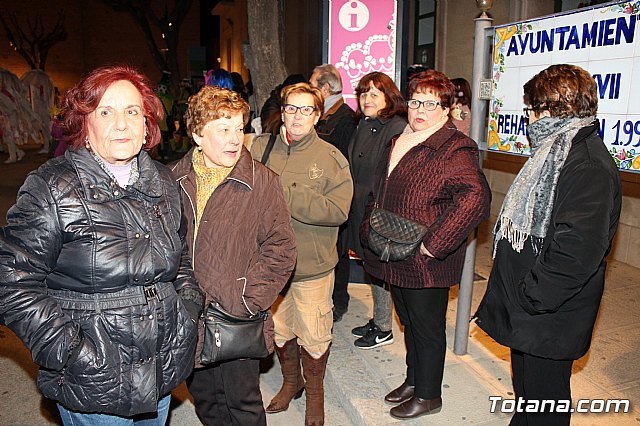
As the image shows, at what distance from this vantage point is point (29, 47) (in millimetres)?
28453

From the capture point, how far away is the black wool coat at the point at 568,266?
2.25m

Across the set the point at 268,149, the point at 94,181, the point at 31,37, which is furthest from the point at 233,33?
the point at 94,181

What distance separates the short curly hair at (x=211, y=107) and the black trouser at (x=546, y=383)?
70.8 inches

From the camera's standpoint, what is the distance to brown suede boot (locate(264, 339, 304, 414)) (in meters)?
3.44

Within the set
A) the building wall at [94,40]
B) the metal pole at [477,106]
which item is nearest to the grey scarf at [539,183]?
the metal pole at [477,106]

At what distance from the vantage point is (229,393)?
268cm

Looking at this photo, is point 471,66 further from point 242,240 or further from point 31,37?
point 31,37

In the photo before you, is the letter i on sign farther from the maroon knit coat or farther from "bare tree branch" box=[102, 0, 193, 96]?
"bare tree branch" box=[102, 0, 193, 96]

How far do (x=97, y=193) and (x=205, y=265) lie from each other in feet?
2.30

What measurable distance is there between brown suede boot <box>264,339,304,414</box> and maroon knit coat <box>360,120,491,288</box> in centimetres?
84

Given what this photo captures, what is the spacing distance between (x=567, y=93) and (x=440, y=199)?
881mm

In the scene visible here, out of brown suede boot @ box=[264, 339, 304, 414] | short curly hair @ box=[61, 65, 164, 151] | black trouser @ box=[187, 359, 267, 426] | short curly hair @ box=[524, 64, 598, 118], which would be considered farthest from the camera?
brown suede boot @ box=[264, 339, 304, 414]

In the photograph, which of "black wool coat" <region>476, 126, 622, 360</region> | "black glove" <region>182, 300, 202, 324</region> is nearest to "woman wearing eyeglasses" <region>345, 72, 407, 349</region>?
"black wool coat" <region>476, 126, 622, 360</region>

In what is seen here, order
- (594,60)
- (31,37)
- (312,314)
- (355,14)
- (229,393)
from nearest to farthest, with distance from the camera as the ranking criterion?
(229,393) → (594,60) → (312,314) → (355,14) → (31,37)
